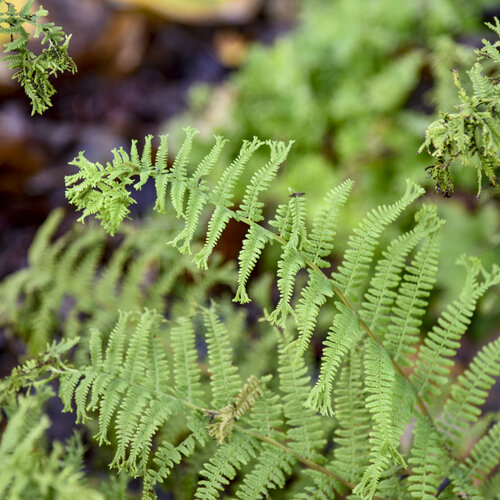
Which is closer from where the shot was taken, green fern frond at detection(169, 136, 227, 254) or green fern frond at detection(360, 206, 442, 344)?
green fern frond at detection(169, 136, 227, 254)

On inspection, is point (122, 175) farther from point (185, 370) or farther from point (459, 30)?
point (459, 30)

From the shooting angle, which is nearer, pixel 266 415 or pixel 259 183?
pixel 259 183

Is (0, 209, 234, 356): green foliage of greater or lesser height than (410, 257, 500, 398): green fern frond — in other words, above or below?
below

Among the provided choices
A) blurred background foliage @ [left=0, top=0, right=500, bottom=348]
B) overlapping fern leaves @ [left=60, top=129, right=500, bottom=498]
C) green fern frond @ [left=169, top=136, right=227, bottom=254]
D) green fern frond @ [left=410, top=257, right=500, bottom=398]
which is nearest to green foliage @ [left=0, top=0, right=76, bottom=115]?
overlapping fern leaves @ [left=60, top=129, right=500, bottom=498]

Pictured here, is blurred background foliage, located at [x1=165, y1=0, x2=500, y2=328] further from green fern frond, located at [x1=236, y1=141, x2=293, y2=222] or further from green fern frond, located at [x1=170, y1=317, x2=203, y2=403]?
green fern frond, located at [x1=236, y1=141, x2=293, y2=222]

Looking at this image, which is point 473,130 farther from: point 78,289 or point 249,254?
point 78,289

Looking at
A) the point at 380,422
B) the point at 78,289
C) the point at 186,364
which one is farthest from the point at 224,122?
the point at 380,422

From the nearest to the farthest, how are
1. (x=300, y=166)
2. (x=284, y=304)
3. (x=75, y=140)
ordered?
(x=284, y=304)
(x=300, y=166)
(x=75, y=140)

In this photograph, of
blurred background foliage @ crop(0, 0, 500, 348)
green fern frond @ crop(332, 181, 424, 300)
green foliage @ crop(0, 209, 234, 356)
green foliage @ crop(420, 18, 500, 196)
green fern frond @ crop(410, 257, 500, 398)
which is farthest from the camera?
blurred background foliage @ crop(0, 0, 500, 348)

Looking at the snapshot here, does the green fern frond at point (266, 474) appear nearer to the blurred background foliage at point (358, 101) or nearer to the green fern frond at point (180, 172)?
the green fern frond at point (180, 172)

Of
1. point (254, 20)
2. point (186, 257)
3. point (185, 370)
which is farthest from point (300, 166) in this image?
point (254, 20)

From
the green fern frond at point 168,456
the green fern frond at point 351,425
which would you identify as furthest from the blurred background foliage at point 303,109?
the green fern frond at point 168,456
